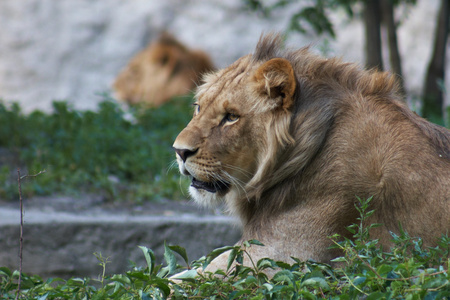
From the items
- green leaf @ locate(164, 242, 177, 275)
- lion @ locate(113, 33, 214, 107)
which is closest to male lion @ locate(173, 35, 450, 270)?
green leaf @ locate(164, 242, 177, 275)

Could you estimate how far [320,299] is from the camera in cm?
218

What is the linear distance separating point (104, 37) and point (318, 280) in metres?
9.54

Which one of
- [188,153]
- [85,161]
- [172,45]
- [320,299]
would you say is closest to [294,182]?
[188,153]

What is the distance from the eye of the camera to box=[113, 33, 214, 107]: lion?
9.99 meters

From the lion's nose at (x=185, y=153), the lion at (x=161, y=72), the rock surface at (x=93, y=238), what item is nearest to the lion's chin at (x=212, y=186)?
the lion's nose at (x=185, y=153)

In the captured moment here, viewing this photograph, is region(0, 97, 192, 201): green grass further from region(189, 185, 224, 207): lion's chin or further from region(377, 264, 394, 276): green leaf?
region(377, 264, 394, 276): green leaf

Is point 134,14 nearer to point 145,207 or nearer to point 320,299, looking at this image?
point 145,207

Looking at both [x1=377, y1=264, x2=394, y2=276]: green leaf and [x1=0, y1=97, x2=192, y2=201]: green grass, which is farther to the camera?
[x1=0, y1=97, x2=192, y2=201]: green grass

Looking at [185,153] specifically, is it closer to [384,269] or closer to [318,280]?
[318,280]

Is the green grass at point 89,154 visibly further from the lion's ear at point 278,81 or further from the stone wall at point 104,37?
the stone wall at point 104,37

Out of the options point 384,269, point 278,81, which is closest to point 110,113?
point 278,81

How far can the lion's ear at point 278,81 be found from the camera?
113 inches

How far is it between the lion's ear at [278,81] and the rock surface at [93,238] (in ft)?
5.81

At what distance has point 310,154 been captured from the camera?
2828mm
